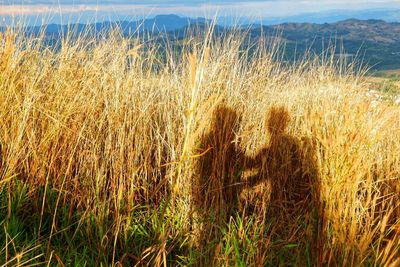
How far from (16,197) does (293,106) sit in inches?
86.3

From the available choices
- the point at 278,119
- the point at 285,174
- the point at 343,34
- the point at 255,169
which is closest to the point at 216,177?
the point at 255,169

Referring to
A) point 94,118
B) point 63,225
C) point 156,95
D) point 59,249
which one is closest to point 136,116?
point 94,118

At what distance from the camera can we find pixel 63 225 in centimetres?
222

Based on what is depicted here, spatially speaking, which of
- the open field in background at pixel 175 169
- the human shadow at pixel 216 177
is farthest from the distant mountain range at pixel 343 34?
the human shadow at pixel 216 177

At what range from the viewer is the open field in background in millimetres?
1985

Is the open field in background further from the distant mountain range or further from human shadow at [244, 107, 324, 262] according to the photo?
the distant mountain range

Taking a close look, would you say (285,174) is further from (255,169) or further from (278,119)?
(278,119)

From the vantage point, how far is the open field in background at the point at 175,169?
6.51 feet

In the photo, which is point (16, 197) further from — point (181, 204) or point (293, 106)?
point (293, 106)

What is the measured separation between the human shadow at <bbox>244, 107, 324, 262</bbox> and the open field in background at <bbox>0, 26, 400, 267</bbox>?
1 cm

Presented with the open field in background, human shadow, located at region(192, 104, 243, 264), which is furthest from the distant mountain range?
human shadow, located at region(192, 104, 243, 264)

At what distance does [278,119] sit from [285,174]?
0.40 metres

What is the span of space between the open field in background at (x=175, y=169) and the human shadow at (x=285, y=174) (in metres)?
0.01

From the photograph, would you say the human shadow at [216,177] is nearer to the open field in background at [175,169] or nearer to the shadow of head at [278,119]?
the open field in background at [175,169]
